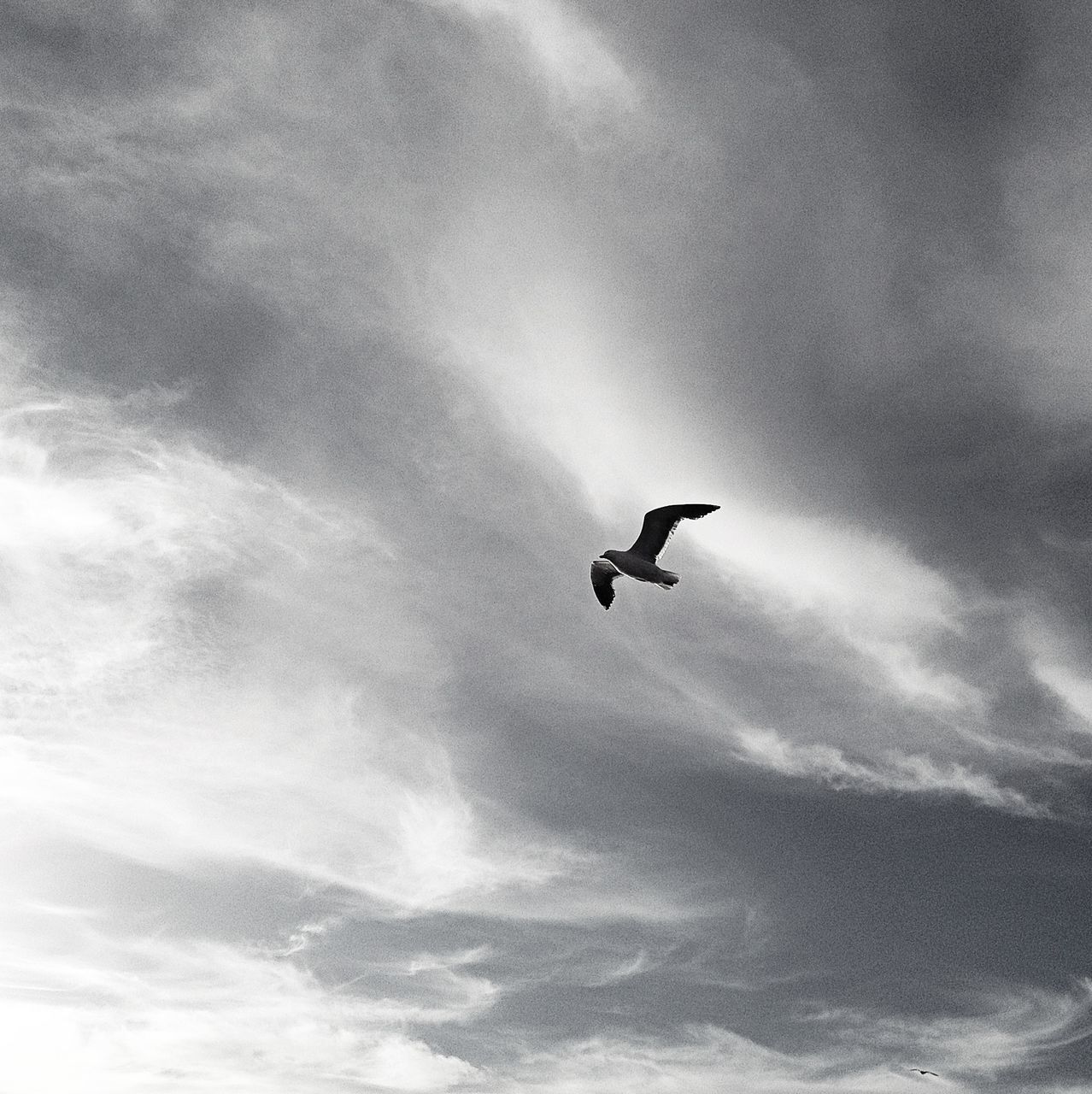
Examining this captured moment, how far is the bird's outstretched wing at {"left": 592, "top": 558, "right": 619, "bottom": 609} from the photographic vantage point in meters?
54.7

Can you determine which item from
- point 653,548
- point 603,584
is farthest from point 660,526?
point 603,584

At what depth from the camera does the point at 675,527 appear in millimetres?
49438

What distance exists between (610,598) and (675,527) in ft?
26.6

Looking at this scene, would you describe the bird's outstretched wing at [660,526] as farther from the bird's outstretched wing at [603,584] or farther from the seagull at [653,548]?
the bird's outstretched wing at [603,584]

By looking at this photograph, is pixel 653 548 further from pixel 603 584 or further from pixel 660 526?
pixel 603 584

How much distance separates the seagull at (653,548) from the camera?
1918 inches

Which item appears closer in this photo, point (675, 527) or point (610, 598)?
point (675, 527)

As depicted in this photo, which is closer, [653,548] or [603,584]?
[653,548]

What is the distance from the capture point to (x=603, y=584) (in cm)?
5534

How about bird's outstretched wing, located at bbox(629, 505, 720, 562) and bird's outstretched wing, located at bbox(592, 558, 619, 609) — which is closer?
bird's outstretched wing, located at bbox(629, 505, 720, 562)

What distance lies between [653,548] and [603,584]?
6369 mm

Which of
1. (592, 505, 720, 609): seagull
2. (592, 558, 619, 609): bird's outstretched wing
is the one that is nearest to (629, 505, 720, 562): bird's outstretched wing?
(592, 505, 720, 609): seagull

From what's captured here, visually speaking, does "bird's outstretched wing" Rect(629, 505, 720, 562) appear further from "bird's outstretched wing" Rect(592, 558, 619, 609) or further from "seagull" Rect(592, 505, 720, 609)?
"bird's outstretched wing" Rect(592, 558, 619, 609)

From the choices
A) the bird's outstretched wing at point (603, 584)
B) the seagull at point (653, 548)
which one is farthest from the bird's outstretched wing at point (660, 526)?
the bird's outstretched wing at point (603, 584)
